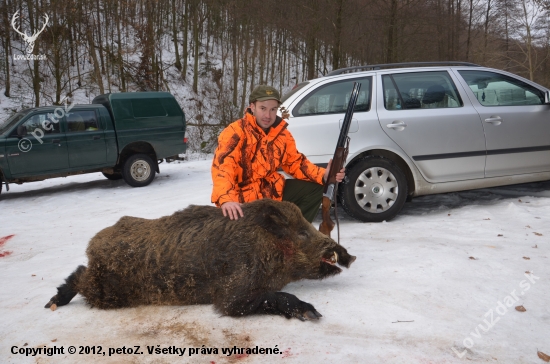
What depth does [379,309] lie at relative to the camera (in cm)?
301

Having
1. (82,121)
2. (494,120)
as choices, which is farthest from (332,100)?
(82,121)

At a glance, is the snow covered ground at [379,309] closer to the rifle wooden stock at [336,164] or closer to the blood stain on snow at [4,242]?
the blood stain on snow at [4,242]

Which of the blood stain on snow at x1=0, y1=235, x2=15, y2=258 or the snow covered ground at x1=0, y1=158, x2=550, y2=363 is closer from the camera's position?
the snow covered ground at x1=0, y1=158, x2=550, y2=363

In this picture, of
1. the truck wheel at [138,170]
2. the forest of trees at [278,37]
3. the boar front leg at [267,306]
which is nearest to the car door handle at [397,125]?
the boar front leg at [267,306]

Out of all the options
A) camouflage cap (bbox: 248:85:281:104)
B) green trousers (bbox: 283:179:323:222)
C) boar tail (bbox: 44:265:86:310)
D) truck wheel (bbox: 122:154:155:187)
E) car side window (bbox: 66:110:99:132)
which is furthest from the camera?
truck wheel (bbox: 122:154:155:187)

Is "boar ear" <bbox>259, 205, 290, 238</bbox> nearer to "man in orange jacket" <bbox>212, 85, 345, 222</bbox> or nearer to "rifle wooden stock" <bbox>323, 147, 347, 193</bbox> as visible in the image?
"man in orange jacket" <bbox>212, 85, 345, 222</bbox>

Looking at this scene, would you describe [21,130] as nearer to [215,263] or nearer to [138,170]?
[138,170]

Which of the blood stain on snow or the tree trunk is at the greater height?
the tree trunk

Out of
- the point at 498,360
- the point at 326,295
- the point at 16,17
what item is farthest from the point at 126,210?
the point at 16,17

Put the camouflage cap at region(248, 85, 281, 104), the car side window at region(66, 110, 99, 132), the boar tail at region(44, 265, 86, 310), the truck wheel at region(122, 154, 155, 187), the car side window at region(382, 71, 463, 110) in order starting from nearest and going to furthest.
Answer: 1. the boar tail at region(44, 265, 86, 310)
2. the camouflage cap at region(248, 85, 281, 104)
3. the car side window at region(382, 71, 463, 110)
4. the car side window at region(66, 110, 99, 132)
5. the truck wheel at region(122, 154, 155, 187)

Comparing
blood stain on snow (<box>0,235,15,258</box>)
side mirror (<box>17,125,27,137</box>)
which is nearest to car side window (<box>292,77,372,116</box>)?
blood stain on snow (<box>0,235,15,258</box>)

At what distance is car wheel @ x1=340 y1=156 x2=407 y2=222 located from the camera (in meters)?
5.35

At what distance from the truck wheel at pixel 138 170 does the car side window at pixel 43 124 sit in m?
1.75

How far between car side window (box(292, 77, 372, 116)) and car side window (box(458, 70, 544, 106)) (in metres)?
1.47
